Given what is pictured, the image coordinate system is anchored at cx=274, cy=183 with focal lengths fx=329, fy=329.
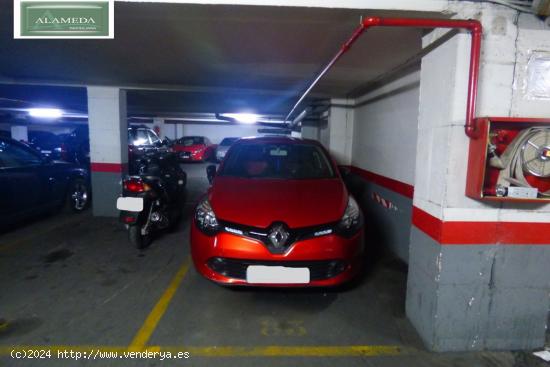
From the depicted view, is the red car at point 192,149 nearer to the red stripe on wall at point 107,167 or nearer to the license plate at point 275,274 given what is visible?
the red stripe on wall at point 107,167

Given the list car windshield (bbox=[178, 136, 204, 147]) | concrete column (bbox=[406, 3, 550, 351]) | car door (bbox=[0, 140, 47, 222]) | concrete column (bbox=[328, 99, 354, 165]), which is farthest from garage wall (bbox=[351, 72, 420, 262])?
car windshield (bbox=[178, 136, 204, 147])

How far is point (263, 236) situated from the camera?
8.77ft

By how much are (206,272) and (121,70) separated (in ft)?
10.8

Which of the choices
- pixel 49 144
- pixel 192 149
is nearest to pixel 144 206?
pixel 49 144

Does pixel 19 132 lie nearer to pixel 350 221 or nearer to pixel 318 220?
pixel 318 220

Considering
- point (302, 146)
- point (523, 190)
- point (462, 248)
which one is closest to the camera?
point (523, 190)

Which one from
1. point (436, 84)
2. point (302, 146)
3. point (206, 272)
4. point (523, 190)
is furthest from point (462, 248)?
point (302, 146)

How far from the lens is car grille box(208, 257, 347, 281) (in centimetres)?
264

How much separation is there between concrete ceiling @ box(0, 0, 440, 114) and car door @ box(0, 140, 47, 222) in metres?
1.22

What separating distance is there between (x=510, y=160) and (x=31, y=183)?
592cm

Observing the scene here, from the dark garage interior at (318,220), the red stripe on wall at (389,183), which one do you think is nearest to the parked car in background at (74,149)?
the dark garage interior at (318,220)

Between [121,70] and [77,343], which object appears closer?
[77,343]

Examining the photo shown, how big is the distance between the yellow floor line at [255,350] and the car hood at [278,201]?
908 mm

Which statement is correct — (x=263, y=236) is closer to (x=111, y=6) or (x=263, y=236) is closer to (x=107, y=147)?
(x=111, y=6)
